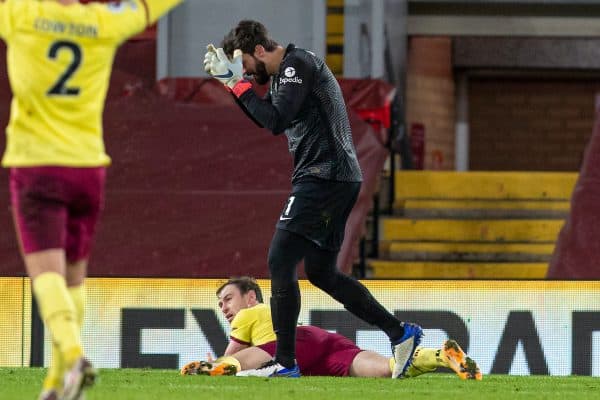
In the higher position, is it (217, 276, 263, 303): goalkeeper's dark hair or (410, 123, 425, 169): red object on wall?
(410, 123, 425, 169): red object on wall

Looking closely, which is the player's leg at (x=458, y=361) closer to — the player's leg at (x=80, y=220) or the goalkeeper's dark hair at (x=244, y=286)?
the goalkeeper's dark hair at (x=244, y=286)

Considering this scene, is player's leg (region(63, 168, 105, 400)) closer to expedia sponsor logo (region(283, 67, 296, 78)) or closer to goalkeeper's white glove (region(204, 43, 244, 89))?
goalkeeper's white glove (region(204, 43, 244, 89))

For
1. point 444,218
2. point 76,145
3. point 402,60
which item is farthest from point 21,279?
point 402,60

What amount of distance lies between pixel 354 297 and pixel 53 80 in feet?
8.84

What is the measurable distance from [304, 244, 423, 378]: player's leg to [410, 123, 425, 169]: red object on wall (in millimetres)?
12375

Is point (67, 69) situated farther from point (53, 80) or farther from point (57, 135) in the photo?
point (57, 135)

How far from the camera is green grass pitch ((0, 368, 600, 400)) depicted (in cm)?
751

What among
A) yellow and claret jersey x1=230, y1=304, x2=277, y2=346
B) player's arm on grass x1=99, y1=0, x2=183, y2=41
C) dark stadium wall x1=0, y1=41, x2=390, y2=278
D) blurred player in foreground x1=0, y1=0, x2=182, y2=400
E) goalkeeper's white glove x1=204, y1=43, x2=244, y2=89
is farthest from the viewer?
dark stadium wall x1=0, y1=41, x2=390, y2=278

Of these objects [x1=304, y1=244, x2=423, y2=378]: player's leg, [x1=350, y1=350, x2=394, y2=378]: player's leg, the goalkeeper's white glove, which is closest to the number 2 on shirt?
the goalkeeper's white glove

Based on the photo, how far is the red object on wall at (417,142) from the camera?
20977mm

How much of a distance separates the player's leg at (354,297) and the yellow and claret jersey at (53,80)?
2.29m

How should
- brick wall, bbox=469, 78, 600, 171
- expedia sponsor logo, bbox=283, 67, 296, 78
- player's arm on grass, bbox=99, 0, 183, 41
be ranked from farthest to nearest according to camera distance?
brick wall, bbox=469, 78, 600, 171 → expedia sponsor logo, bbox=283, 67, 296, 78 → player's arm on grass, bbox=99, 0, 183, 41

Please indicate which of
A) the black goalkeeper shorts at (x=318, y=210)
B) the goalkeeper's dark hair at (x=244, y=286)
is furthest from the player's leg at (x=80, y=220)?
the goalkeeper's dark hair at (x=244, y=286)

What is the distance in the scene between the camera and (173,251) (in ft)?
43.8
